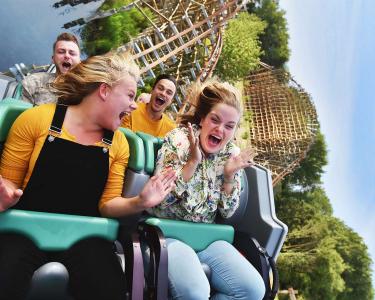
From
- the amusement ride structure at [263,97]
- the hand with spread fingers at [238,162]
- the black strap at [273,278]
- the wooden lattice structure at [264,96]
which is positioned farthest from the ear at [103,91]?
the amusement ride structure at [263,97]

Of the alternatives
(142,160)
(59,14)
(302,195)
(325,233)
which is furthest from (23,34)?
(302,195)

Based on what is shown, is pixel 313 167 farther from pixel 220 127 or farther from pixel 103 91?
pixel 103 91

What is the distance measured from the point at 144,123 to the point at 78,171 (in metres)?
1.28

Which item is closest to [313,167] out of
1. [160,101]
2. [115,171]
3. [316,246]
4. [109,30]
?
[316,246]

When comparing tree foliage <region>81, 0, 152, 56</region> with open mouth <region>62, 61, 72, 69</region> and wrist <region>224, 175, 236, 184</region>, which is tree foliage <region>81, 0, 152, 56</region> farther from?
wrist <region>224, 175, 236, 184</region>

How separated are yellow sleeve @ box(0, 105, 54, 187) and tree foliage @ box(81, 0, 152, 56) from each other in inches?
193

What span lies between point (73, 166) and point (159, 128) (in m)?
1.33

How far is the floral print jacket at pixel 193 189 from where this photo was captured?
141 centimetres

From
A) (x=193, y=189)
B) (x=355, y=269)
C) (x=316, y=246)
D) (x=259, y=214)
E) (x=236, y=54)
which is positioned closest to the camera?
(x=193, y=189)

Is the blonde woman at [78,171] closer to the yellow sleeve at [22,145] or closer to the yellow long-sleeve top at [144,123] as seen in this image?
the yellow sleeve at [22,145]

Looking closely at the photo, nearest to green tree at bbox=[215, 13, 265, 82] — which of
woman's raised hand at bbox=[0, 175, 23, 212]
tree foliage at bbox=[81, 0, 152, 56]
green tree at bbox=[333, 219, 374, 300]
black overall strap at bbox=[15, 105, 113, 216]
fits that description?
tree foliage at bbox=[81, 0, 152, 56]

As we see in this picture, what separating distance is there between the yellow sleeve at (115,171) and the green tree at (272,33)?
45.3 feet

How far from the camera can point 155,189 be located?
3.82 feet

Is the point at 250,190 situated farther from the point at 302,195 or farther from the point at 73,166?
the point at 302,195
